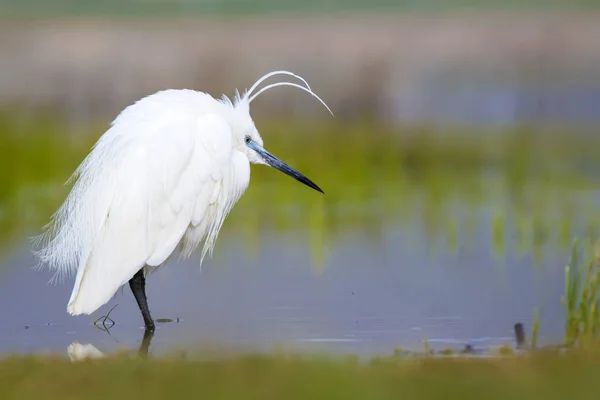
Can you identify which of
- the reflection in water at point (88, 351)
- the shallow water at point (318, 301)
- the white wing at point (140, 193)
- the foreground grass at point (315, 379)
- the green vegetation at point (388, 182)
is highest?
the white wing at point (140, 193)

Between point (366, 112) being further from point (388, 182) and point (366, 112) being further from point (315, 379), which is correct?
point (315, 379)

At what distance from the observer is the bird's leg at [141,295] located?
6725 mm

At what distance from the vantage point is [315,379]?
16.0 feet

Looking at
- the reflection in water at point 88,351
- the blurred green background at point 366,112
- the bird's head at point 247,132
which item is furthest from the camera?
the blurred green background at point 366,112

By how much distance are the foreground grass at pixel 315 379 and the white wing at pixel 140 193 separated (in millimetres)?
1269

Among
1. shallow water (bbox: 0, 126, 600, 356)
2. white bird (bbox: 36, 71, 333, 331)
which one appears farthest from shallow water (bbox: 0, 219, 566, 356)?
white bird (bbox: 36, 71, 333, 331)

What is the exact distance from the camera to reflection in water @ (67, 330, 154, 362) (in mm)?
5916

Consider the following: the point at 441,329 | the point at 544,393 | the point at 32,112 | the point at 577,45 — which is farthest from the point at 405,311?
the point at 577,45

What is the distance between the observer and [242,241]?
9773 millimetres

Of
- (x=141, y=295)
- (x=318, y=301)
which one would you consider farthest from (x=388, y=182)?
(x=141, y=295)

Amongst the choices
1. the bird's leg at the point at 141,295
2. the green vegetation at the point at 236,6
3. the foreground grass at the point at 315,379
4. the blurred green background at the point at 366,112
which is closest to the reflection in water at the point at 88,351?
the bird's leg at the point at 141,295

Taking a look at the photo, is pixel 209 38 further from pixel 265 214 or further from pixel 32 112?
pixel 265 214

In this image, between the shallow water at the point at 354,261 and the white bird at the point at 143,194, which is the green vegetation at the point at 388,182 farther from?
the white bird at the point at 143,194

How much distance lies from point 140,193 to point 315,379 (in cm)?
209
